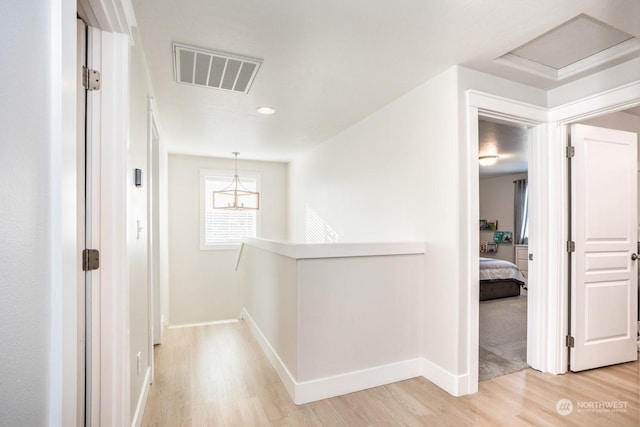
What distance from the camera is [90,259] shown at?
1.51 m

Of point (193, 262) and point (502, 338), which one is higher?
point (193, 262)

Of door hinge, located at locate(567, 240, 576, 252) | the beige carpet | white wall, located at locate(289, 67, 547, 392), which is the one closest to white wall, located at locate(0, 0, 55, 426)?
white wall, located at locate(289, 67, 547, 392)

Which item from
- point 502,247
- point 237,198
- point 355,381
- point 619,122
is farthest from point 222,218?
point 502,247

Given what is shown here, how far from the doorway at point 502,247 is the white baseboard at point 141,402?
2.52m

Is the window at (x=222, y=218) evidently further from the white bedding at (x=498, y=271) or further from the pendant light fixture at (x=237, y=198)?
the white bedding at (x=498, y=271)

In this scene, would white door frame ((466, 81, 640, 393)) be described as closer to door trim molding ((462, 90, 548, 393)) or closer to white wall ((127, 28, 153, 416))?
door trim molding ((462, 90, 548, 393))

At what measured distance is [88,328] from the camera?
1531 mm

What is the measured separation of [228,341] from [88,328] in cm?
215

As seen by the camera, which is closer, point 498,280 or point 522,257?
point 498,280

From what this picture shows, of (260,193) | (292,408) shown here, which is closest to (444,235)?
(292,408)

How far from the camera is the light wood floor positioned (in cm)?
206

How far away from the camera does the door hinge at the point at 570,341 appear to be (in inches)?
105

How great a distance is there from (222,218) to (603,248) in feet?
17.7

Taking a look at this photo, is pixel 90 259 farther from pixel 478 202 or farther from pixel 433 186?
pixel 478 202
